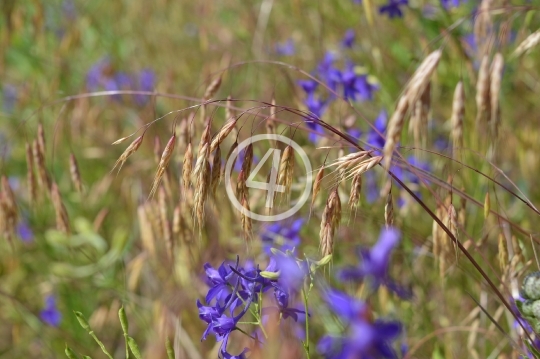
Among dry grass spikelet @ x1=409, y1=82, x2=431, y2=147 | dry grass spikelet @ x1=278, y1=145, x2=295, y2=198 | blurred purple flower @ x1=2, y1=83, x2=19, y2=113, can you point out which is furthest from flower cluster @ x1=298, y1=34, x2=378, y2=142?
blurred purple flower @ x1=2, y1=83, x2=19, y2=113

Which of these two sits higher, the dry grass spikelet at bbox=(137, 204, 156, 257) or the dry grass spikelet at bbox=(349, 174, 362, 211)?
the dry grass spikelet at bbox=(349, 174, 362, 211)

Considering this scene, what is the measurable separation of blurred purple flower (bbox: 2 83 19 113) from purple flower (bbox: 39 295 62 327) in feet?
4.37

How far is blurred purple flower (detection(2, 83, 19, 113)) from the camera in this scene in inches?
133

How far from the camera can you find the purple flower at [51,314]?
224 centimetres

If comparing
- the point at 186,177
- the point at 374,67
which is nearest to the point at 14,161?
the point at 374,67

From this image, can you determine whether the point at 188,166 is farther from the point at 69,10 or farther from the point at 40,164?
the point at 69,10

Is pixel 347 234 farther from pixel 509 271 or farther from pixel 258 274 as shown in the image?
pixel 258 274

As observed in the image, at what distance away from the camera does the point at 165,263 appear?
2078 millimetres

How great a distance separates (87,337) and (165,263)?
0.41 metres

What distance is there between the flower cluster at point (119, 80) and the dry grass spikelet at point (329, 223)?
6.90 feet

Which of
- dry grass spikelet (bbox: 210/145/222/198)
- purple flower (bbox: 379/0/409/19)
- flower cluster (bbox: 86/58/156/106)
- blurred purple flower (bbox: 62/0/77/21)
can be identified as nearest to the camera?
dry grass spikelet (bbox: 210/145/222/198)

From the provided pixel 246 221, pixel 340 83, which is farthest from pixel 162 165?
pixel 340 83

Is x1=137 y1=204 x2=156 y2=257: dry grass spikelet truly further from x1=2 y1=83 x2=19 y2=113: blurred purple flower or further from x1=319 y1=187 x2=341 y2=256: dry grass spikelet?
x1=2 y1=83 x2=19 y2=113: blurred purple flower

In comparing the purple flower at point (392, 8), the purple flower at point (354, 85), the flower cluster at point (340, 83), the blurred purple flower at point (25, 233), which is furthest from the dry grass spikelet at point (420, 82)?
the blurred purple flower at point (25, 233)
